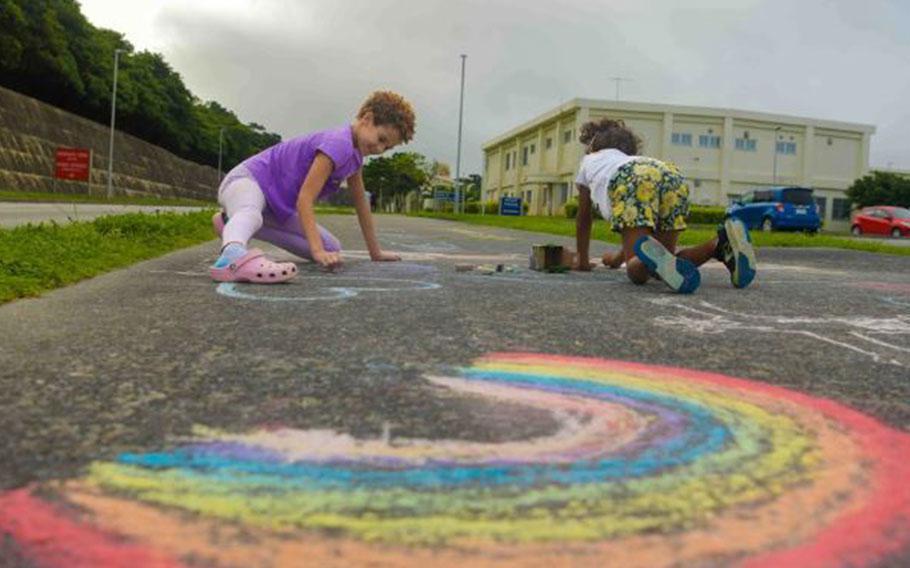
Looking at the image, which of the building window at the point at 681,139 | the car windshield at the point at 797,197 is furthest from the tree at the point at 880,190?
the car windshield at the point at 797,197

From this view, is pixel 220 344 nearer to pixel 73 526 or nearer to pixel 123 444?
pixel 123 444

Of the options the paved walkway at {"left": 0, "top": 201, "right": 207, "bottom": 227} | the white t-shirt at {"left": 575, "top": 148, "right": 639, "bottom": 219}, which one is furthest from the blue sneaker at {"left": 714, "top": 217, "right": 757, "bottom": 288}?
the paved walkway at {"left": 0, "top": 201, "right": 207, "bottom": 227}

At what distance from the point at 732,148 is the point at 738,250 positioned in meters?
48.6

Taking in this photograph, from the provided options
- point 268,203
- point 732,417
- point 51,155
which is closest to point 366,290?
point 268,203

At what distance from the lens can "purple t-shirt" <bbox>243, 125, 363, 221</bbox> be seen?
4.67 m

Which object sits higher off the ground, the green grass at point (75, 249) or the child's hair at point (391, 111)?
the child's hair at point (391, 111)

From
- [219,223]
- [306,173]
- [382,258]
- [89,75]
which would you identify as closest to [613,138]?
[382,258]

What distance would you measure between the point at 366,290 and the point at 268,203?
1329 millimetres

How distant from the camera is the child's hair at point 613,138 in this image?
515 centimetres

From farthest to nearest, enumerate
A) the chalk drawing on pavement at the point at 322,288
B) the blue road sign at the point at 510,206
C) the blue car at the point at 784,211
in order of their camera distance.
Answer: the blue road sign at the point at 510,206 → the blue car at the point at 784,211 → the chalk drawing on pavement at the point at 322,288

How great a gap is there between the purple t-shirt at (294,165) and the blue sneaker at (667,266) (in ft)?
5.91

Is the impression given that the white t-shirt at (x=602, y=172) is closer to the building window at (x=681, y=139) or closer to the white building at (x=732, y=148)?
the white building at (x=732, y=148)

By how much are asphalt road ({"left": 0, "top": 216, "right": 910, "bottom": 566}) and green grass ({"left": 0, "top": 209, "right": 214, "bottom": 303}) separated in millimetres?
810

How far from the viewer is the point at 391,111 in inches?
185
